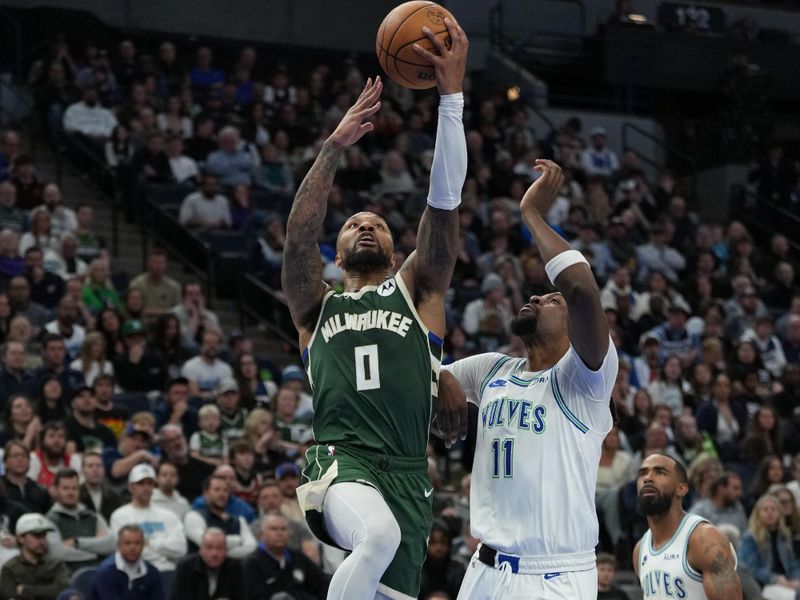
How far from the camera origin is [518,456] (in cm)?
684

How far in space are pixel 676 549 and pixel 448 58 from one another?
3.39 meters

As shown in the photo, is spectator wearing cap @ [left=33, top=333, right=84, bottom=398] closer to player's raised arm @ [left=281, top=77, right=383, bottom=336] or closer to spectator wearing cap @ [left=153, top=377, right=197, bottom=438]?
spectator wearing cap @ [left=153, top=377, right=197, bottom=438]

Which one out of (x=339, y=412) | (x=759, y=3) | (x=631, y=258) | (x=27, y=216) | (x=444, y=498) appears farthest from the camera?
(x=759, y=3)

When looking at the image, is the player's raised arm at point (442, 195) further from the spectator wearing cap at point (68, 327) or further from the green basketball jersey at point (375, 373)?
the spectator wearing cap at point (68, 327)

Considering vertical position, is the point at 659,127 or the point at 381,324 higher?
the point at 381,324

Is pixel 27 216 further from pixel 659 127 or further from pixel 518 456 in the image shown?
pixel 659 127

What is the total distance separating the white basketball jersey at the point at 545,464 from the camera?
22.2 ft

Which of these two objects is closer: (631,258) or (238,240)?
(238,240)

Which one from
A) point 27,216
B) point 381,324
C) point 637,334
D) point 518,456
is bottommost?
point 637,334

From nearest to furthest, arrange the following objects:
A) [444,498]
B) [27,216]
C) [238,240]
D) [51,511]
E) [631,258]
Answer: [51,511]
[444,498]
[27,216]
[238,240]
[631,258]

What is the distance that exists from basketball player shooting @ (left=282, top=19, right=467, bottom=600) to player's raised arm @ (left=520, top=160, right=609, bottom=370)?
401 mm

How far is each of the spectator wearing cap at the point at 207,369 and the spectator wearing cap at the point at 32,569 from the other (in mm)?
3597

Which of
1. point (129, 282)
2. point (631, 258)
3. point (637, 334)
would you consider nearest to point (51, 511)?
point (129, 282)

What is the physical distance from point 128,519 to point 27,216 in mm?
5703
